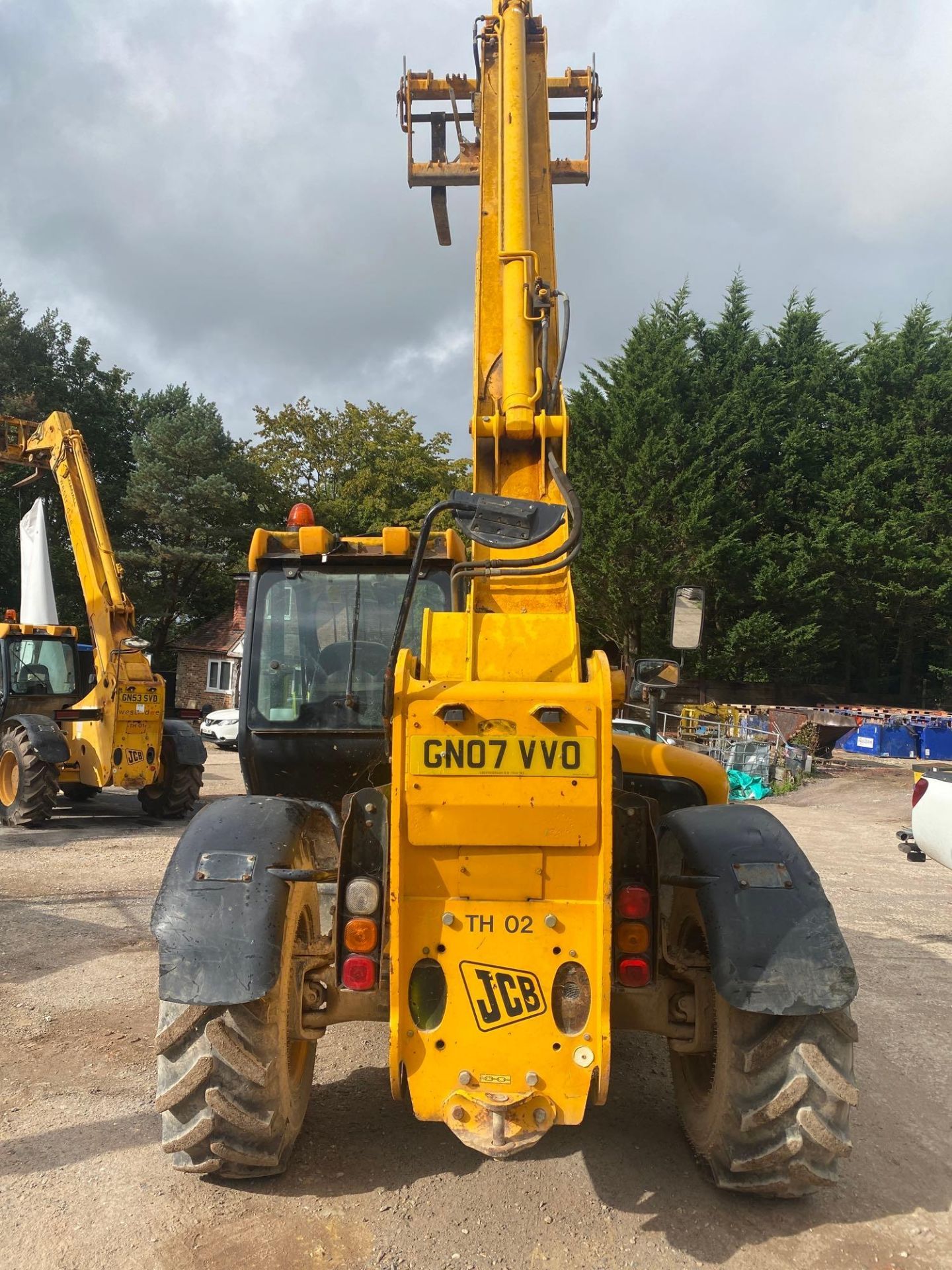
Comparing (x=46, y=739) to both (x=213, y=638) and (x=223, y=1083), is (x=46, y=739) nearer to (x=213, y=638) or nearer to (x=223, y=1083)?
(x=223, y=1083)

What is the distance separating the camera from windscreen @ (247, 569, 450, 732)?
4773 mm

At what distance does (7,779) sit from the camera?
1134cm

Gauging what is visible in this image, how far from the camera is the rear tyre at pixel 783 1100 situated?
10.0 ft

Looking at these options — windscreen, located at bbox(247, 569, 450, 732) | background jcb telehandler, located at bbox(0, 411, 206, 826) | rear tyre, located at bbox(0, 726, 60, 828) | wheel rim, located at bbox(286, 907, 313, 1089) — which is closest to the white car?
background jcb telehandler, located at bbox(0, 411, 206, 826)

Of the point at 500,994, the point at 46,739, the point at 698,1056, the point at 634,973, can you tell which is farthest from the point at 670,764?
the point at 46,739

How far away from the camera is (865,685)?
108 feet

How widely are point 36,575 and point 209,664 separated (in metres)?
21.8

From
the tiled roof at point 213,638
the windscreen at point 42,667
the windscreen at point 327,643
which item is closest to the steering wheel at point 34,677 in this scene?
the windscreen at point 42,667

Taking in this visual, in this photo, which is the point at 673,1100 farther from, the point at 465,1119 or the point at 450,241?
the point at 450,241

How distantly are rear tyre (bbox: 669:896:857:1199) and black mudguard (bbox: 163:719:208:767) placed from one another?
955 centimetres

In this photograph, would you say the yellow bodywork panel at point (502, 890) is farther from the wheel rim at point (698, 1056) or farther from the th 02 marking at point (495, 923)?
the wheel rim at point (698, 1056)

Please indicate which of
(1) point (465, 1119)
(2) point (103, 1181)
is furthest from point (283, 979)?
(2) point (103, 1181)

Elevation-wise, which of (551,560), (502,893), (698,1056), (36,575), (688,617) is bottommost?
(698,1056)

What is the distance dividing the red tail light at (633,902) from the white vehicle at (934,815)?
174 inches
